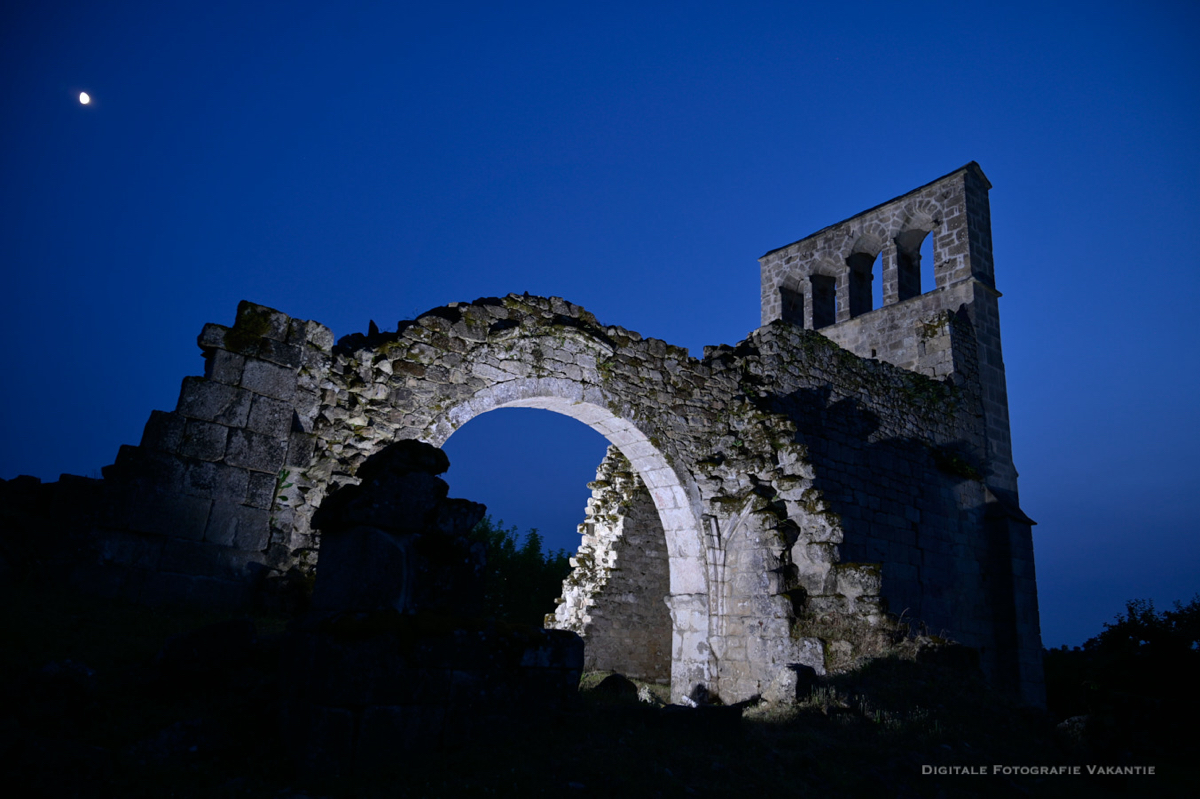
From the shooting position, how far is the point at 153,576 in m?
5.36

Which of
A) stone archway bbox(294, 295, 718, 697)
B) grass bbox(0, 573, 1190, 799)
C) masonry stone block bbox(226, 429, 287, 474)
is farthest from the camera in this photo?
stone archway bbox(294, 295, 718, 697)

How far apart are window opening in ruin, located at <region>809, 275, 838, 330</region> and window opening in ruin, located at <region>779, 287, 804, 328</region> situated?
518 millimetres

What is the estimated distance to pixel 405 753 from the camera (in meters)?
3.56

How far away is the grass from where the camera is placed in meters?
3.23

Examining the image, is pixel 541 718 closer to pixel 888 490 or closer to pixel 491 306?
pixel 491 306

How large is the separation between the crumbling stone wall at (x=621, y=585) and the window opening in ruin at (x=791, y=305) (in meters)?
6.68

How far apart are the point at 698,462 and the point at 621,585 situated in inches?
113

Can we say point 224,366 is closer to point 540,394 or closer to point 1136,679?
point 540,394

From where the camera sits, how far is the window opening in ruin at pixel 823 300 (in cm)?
1574

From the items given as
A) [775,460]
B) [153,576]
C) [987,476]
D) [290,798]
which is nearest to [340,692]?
[290,798]

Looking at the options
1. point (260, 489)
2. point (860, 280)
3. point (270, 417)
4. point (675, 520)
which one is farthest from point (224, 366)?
point (860, 280)

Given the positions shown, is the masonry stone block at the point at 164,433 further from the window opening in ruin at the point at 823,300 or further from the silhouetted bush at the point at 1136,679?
the window opening in ruin at the point at 823,300

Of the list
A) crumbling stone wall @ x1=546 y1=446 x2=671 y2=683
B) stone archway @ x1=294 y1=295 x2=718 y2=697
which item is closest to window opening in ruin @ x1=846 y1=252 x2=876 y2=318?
crumbling stone wall @ x1=546 y1=446 x2=671 y2=683

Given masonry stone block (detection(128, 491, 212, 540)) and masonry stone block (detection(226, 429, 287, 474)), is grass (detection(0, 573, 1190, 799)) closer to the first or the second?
masonry stone block (detection(128, 491, 212, 540))
